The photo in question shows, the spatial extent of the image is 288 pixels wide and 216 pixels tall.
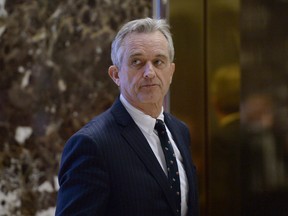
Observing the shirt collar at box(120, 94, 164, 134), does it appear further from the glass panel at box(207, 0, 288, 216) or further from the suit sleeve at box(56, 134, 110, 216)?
the glass panel at box(207, 0, 288, 216)

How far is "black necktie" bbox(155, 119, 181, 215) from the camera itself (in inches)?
57.1

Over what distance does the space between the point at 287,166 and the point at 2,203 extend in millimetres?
1426

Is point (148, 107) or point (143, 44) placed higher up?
point (143, 44)

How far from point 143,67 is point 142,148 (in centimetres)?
Result: 28

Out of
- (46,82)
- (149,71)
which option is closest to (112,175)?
(149,71)

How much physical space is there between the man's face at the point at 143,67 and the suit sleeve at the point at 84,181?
0.88ft

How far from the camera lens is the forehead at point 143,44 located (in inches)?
58.3

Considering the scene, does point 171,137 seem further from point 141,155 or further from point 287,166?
point 287,166

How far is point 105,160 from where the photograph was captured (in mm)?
1322

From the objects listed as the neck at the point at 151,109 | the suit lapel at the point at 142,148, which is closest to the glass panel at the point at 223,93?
the neck at the point at 151,109

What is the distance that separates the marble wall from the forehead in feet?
2.11

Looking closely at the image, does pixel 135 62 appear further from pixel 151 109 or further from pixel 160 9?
pixel 160 9

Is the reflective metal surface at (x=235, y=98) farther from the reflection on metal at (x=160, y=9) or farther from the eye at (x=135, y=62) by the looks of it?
the eye at (x=135, y=62)

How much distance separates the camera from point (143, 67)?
1.50 metres
